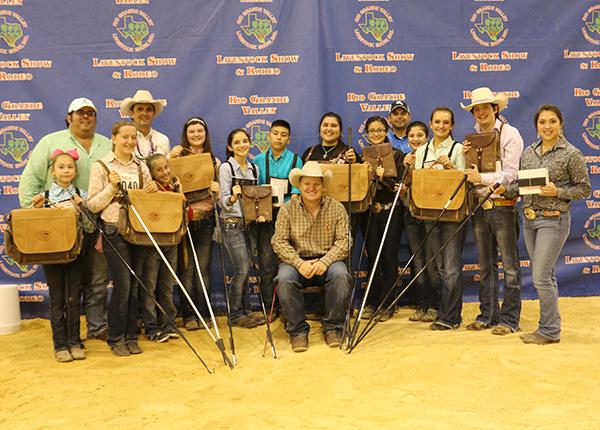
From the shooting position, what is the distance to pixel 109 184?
439 cm

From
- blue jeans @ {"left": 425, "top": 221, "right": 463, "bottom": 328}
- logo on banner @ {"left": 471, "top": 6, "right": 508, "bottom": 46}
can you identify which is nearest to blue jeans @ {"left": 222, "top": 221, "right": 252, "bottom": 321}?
blue jeans @ {"left": 425, "top": 221, "right": 463, "bottom": 328}

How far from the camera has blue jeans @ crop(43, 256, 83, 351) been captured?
4.49 meters

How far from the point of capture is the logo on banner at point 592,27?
243 inches

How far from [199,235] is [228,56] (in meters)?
1.83

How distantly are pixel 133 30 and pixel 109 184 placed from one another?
2155 millimetres

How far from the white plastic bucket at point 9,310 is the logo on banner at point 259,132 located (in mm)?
2542

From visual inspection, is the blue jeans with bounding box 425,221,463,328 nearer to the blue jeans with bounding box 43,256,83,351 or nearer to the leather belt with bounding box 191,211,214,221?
the leather belt with bounding box 191,211,214,221

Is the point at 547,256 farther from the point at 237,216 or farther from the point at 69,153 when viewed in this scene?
the point at 69,153

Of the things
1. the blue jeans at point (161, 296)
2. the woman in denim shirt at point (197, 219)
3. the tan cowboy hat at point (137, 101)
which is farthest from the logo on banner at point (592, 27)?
the blue jeans at point (161, 296)

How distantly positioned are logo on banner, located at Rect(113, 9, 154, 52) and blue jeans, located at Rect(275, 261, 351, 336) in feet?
9.01

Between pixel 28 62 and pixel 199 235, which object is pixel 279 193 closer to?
pixel 199 235

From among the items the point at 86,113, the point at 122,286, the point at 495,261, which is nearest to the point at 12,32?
the point at 86,113

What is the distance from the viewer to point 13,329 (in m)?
5.49

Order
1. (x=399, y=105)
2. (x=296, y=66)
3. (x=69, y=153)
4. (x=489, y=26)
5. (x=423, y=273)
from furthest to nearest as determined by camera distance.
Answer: (x=489, y=26) < (x=296, y=66) < (x=399, y=105) < (x=423, y=273) < (x=69, y=153)
